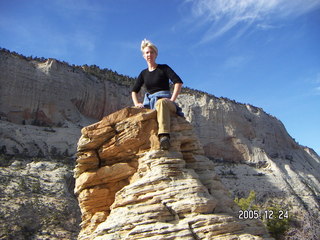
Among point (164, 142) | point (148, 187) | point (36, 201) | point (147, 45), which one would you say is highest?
point (36, 201)

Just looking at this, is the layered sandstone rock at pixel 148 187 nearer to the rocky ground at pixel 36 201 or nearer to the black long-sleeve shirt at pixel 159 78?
the black long-sleeve shirt at pixel 159 78

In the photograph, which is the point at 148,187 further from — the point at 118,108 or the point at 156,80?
the point at 118,108

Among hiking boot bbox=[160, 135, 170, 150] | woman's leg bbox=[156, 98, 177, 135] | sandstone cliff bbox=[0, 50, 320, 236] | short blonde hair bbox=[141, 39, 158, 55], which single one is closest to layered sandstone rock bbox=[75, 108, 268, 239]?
hiking boot bbox=[160, 135, 170, 150]

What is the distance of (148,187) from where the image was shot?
656 cm

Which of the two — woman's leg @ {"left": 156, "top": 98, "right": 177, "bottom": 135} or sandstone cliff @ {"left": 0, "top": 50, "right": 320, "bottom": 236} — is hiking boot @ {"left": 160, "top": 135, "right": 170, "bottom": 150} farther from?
sandstone cliff @ {"left": 0, "top": 50, "right": 320, "bottom": 236}

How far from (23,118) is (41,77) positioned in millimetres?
7019

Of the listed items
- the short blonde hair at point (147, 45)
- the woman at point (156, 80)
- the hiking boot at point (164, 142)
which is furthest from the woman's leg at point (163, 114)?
the short blonde hair at point (147, 45)

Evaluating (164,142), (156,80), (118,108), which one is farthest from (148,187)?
(118,108)

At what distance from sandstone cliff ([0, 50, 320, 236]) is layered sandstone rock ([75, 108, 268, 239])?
23.6 m

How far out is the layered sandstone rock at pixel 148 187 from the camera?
5929 mm

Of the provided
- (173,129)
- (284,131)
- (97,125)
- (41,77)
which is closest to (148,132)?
(173,129)

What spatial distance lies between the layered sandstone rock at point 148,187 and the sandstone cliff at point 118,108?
23551 mm

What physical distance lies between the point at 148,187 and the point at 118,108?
1821 inches

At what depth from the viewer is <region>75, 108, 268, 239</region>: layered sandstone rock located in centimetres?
593
